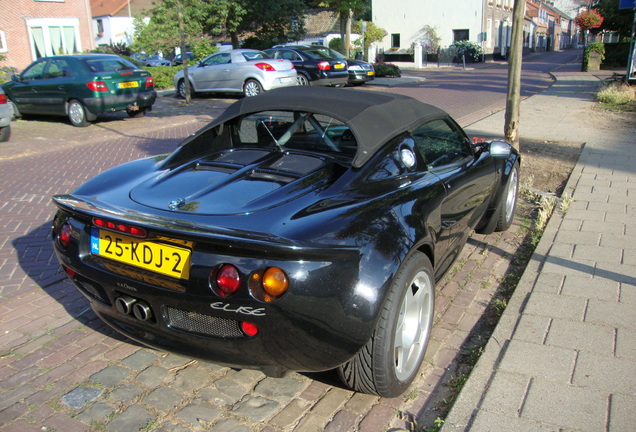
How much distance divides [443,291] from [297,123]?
63.1 inches

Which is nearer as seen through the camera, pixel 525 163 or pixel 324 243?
pixel 324 243

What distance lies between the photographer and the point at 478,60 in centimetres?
4234

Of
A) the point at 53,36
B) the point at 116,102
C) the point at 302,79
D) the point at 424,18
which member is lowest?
the point at 116,102

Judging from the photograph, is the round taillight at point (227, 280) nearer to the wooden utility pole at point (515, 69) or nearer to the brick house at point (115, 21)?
the wooden utility pole at point (515, 69)

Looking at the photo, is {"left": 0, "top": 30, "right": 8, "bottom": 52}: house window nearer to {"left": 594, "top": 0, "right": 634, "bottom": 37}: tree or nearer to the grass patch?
the grass patch

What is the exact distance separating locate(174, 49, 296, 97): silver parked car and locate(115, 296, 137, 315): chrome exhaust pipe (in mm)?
13414

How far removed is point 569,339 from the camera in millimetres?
3156

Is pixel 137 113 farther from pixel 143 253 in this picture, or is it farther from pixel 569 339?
pixel 569 339

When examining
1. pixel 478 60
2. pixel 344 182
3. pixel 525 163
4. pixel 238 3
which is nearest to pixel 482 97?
pixel 525 163

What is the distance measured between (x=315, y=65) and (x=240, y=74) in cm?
309

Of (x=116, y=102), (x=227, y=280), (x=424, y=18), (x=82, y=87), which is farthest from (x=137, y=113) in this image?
(x=424, y=18)

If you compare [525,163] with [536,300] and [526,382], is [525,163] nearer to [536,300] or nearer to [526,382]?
[536,300]

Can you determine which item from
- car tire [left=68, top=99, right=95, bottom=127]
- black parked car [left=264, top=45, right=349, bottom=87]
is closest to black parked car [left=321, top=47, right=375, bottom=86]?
black parked car [left=264, top=45, right=349, bottom=87]

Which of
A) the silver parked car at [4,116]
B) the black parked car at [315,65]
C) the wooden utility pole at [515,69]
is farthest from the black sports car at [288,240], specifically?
the black parked car at [315,65]
